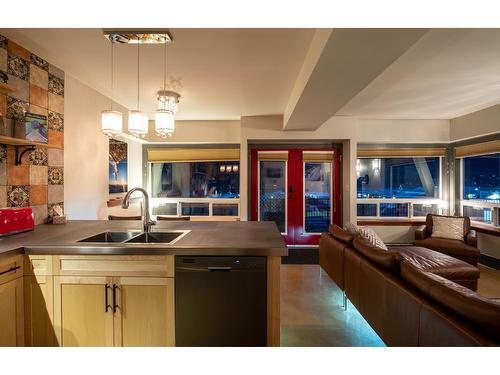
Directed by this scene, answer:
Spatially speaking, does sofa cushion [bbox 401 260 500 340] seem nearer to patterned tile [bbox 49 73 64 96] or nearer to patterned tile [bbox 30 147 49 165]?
patterned tile [bbox 30 147 49 165]

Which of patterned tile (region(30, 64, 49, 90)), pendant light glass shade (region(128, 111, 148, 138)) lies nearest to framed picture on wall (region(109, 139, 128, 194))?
patterned tile (region(30, 64, 49, 90))

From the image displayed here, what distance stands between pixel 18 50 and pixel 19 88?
0.33m

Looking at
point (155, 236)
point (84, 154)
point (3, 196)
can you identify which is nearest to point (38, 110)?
point (84, 154)

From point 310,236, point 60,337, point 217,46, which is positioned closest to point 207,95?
point 217,46

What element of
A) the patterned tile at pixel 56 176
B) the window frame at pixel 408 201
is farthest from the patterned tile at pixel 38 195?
the window frame at pixel 408 201

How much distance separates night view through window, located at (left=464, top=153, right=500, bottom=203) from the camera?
4.19 meters

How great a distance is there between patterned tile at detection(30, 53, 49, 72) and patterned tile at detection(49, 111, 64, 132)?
0.43 meters

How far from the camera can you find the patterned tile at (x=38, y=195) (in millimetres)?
2343

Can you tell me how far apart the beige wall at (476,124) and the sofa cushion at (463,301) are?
3.96 metres

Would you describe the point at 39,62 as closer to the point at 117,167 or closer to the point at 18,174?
the point at 18,174

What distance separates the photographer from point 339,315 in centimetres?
253

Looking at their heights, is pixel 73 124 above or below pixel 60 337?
above

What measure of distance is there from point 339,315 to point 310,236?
2.79 metres

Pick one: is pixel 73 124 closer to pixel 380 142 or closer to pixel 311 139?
pixel 311 139
